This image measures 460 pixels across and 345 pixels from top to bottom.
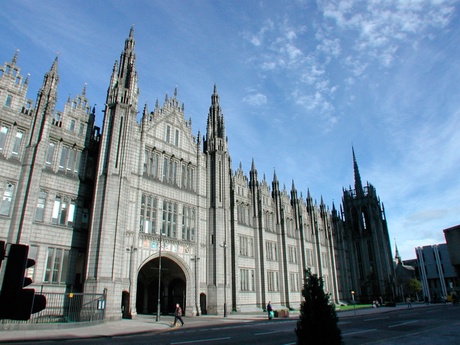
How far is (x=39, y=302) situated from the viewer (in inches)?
184

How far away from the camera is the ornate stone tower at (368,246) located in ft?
252

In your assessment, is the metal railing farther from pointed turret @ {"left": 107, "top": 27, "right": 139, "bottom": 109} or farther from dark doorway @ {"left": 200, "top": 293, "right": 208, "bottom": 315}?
pointed turret @ {"left": 107, "top": 27, "right": 139, "bottom": 109}

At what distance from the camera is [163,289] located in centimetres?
3978

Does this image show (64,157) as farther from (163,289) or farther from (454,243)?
(454,243)

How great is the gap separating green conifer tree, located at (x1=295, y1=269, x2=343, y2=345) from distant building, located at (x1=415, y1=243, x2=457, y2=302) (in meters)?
110

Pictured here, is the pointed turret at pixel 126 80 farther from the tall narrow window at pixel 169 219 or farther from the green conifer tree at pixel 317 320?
the green conifer tree at pixel 317 320

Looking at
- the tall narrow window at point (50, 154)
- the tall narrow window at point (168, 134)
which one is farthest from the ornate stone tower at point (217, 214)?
the tall narrow window at point (50, 154)

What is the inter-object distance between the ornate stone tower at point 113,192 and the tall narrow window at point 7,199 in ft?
20.4

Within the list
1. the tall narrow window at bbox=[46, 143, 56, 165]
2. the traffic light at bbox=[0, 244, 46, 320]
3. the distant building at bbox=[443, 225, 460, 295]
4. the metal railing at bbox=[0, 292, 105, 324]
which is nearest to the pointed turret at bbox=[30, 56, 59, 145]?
the tall narrow window at bbox=[46, 143, 56, 165]

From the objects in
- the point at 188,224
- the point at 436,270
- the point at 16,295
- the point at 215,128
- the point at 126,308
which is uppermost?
the point at 215,128

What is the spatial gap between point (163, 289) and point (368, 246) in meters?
58.1

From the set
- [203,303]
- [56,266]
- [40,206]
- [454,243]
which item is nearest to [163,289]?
[203,303]

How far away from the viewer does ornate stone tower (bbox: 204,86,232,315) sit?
37750 millimetres

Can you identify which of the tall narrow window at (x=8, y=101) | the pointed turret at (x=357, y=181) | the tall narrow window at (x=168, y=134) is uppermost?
the pointed turret at (x=357, y=181)
